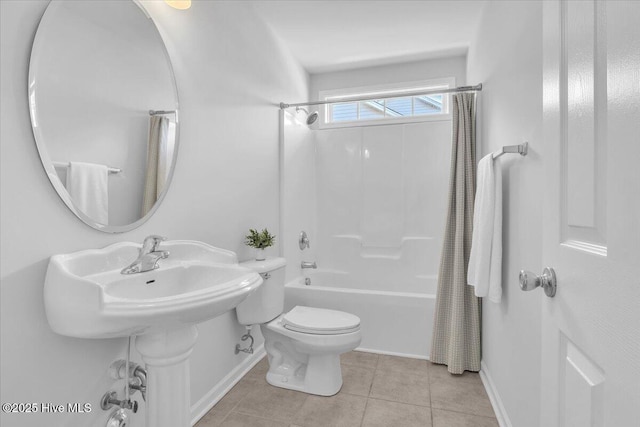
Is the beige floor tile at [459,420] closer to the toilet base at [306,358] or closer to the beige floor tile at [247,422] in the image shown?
the toilet base at [306,358]

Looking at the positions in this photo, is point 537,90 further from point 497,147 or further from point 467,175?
point 467,175

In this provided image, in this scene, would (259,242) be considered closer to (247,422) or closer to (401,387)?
A: (247,422)

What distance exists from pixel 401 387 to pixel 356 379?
0.29m

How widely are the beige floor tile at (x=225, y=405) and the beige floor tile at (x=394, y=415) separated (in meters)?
0.75

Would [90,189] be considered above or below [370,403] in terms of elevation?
above

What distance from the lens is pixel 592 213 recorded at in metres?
0.62

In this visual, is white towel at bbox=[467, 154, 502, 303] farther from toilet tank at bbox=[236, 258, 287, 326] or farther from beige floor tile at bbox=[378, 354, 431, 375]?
toilet tank at bbox=[236, 258, 287, 326]

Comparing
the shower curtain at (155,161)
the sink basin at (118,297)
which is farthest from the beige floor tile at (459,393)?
the shower curtain at (155,161)

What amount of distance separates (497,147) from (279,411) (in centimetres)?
197

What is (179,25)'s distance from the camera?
1.65 meters

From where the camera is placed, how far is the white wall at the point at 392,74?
3.16 meters

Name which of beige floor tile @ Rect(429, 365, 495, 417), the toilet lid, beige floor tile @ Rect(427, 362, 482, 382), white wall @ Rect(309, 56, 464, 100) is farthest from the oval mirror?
white wall @ Rect(309, 56, 464, 100)

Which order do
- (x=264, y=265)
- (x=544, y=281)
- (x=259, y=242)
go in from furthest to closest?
(x=259, y=242)
(x=264, y=265)
(x=544, y=281)

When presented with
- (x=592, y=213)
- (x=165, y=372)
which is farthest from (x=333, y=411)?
(x=592, y=213)
